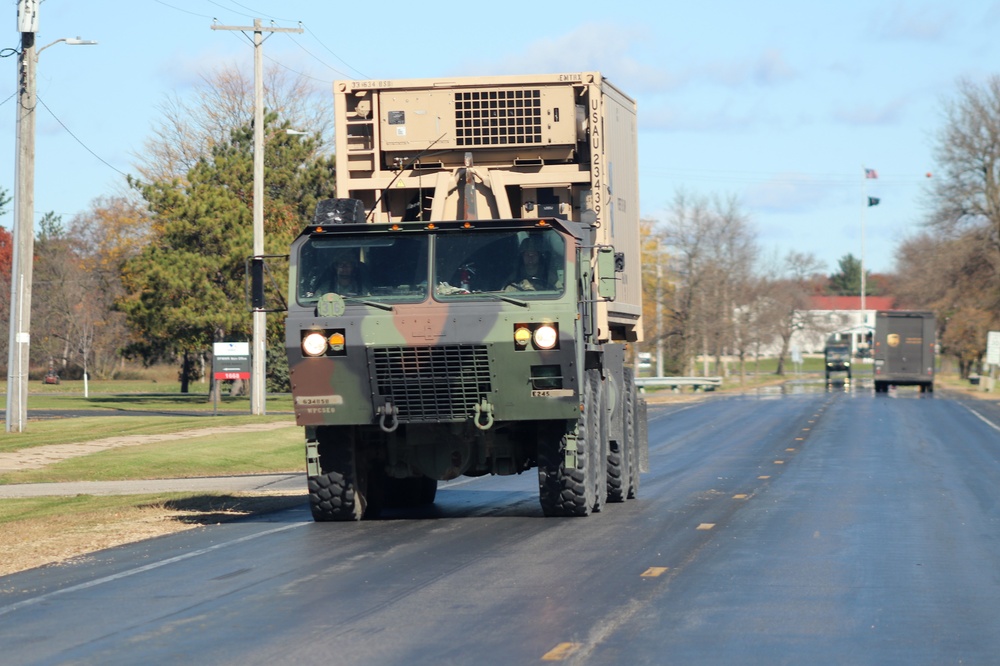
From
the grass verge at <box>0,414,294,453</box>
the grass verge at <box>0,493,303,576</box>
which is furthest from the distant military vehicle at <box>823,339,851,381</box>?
Result: the grass verge at <box>0,493,303,576</box>

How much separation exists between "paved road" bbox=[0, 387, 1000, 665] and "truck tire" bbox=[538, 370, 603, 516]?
1.09ft

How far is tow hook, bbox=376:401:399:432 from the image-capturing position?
1383cm

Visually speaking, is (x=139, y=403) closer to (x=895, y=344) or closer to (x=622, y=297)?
(x=895, y=344)

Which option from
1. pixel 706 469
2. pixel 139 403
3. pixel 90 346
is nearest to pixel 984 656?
pixel 706 469

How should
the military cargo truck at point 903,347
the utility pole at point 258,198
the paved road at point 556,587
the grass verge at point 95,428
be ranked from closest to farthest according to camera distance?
1. the paved road at point 556,587
2. the grass verge at point 95,428
3. the utility pole at point 258,198
4. the military cargo truck at point 903,347

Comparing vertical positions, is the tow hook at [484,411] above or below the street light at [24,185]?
below

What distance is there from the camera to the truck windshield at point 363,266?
13.9 metres

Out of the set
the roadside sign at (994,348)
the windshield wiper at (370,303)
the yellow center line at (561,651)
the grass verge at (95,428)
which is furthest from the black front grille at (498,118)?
the roadside sign at (994,348)

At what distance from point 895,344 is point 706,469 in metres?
46.0

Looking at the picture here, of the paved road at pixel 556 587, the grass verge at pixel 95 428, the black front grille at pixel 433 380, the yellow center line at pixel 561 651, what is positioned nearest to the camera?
the yellow center line at pixel 561 651

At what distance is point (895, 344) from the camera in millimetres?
65875

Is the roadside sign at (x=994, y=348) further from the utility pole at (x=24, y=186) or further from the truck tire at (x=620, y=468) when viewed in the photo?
the truck tire at (x=620, y=468)

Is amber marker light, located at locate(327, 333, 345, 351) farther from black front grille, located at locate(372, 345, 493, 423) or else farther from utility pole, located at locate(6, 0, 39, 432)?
utility pole, located at locate(6, 0, 39, 432)

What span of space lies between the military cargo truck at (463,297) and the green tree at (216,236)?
1321 inches
